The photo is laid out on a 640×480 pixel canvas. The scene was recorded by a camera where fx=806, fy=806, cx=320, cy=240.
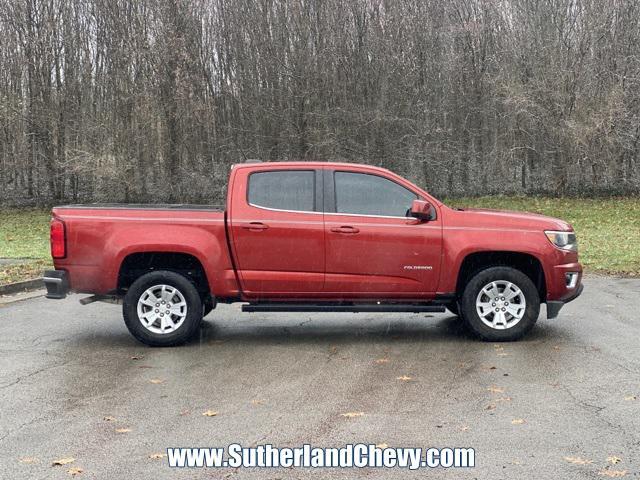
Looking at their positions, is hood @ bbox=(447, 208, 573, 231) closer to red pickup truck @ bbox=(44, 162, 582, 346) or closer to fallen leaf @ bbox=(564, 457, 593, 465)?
red pickup truck @ bbox=(44, 162, 582, 346)

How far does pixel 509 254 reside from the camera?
8.77 m

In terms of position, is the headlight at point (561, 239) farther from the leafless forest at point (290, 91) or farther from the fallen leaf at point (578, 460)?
the leafless forest at point (290, 91)

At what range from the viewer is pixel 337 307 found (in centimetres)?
859

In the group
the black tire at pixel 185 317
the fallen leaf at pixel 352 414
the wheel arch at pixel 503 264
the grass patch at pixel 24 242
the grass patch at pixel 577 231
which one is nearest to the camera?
the fallen leaf at pixel 352 414

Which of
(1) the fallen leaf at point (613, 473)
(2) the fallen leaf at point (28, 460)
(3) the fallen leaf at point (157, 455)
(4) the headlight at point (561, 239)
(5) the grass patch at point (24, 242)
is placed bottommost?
(1) the fallen leaf at point (613, 473)

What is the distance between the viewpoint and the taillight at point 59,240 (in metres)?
8.38

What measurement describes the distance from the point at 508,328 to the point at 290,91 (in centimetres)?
2155

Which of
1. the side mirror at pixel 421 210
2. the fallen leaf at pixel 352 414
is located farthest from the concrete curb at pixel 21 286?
the fallen leaf at pixel 352 414

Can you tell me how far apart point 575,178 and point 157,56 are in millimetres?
15510

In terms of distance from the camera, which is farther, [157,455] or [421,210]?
[421,210]

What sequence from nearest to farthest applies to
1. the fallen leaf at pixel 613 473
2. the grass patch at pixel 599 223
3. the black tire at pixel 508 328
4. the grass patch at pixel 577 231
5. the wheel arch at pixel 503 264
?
the fallen leaf at pixel 613 473
the black tire at pixel 508 328
the wheel arch at pixel 503 264
the grass patch at pixel 577 231
the grass patch at pixel 599 223

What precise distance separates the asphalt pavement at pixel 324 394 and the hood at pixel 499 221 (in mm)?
1234

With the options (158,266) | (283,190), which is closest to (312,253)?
(283,190)

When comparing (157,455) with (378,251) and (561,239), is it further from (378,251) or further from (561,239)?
(561,239)
